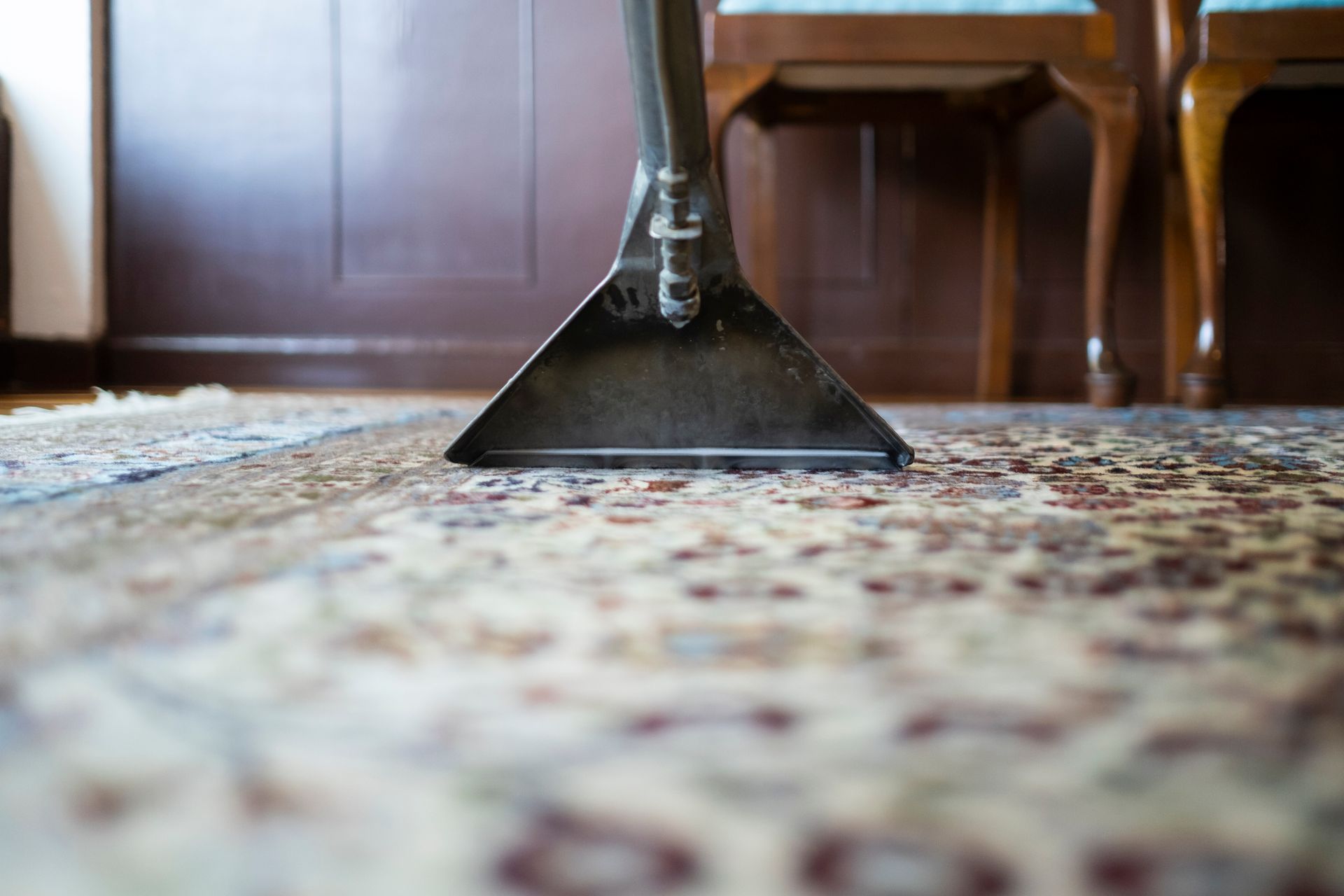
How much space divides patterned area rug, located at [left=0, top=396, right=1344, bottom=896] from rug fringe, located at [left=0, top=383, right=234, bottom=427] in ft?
2.38

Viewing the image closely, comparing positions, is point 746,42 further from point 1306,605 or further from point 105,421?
point 1306,605

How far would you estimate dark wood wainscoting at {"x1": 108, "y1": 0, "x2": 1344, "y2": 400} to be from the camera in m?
1.72

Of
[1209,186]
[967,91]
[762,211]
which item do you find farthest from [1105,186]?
[762,211]

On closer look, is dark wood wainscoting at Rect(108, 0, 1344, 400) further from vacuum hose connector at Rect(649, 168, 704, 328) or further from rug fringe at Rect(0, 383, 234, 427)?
vacuum hose connector at Rect(649, 168, 704, 328)

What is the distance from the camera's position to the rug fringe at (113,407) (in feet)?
3.62

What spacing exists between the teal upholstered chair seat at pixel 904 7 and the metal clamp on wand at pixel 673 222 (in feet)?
2.44

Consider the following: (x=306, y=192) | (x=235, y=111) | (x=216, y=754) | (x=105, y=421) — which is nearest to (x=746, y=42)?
(x=105, y=421)

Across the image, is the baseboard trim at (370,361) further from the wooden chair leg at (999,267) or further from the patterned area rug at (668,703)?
the patterned area rug at (668,703)

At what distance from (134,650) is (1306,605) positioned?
35 centimetres

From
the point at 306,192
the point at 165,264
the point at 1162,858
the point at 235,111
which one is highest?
the point at 235,111

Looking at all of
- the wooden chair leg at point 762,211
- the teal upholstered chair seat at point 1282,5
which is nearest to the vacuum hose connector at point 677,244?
the wooden chair leg at point 762,211

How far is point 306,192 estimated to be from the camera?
188cm

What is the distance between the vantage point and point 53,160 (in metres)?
1.88

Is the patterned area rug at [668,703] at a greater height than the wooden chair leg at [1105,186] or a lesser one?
lesser
